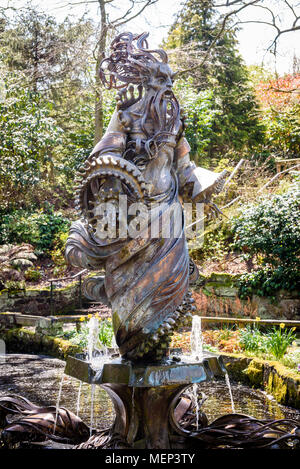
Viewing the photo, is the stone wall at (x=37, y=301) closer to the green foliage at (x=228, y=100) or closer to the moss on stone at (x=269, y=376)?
the moss on stone at (x=269, y=376)

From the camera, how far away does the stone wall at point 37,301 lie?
11766 mm

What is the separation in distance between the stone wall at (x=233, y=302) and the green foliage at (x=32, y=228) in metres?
6.65

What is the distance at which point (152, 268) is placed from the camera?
3.10 meters

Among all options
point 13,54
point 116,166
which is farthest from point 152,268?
point 13,54

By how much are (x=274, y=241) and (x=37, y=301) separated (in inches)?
248

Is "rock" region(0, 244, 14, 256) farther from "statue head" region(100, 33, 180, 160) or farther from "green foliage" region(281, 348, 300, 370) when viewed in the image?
"statue head" region(100, 33, 180, 160)

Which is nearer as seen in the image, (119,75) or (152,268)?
(152,268)

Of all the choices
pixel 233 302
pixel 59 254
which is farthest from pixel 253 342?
pixel 59 254

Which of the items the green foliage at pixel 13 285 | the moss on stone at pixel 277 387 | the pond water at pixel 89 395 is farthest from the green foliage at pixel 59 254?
the moss on stone at pixel 277 387

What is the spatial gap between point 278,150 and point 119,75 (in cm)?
1453

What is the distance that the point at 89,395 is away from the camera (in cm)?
553

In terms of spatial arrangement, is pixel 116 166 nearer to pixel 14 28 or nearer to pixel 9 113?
pixel 9 113

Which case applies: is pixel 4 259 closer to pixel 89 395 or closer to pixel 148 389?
pixel 89 395

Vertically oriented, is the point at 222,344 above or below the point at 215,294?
below
